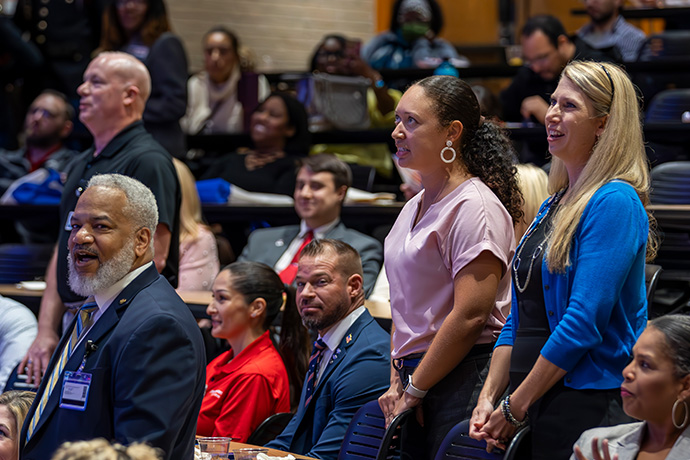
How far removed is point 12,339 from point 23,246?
4.94 ft

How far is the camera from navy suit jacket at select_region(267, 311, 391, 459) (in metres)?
3.09

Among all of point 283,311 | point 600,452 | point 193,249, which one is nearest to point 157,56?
point 193,249

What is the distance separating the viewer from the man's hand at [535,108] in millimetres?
5266

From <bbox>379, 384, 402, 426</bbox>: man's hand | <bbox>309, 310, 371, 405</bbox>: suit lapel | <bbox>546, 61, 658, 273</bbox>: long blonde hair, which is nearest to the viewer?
<bbox>546, 61, 658, 273</bbox>: long blonde hair

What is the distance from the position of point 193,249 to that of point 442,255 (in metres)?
2.21

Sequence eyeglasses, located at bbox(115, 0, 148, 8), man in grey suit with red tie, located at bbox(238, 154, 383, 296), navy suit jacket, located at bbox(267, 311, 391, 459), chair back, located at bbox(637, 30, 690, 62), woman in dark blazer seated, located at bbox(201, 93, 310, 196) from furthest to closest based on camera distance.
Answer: chair back, located at bbox(637, 30, 690, 62)
eyeglasses, located at bbox(115, 0, 148, 8)
woman in dark blazer seated, located at bbox(201, 93, 310, 196)
man in grey suit with red tie, located at bbox(238, 154, 383, 296)
navy suit jacket, located at bbox(267, 311, 391, 459)

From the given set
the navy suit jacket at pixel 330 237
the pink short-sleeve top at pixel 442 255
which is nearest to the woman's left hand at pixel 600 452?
the pink short-sleeve top at pixel 442 255

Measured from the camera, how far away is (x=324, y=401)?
10.4ft

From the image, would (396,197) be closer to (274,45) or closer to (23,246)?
(23,246)

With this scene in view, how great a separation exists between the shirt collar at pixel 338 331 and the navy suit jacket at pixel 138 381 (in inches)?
38.2

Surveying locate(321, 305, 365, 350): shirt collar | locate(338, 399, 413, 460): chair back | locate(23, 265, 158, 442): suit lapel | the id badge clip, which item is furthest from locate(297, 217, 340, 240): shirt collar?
the id badge clip

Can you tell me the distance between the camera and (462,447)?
2.44 m

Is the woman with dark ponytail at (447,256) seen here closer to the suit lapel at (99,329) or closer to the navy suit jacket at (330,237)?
the suit lapel at (99,329)

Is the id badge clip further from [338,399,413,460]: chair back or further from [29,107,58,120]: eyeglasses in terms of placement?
[29,107,58,120]: eyeglasses
